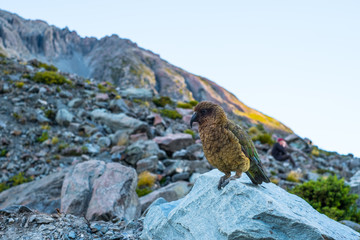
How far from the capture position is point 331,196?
8.23 metres

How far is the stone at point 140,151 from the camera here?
11391mm

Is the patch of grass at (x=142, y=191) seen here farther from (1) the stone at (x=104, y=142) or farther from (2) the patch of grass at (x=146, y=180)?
(1) the stone at (x=104, y=142)

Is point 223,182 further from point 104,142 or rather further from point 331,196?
point 104,142

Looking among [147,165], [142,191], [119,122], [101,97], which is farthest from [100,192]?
[101,97]

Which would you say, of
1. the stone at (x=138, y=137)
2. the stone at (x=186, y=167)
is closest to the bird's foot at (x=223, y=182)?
the stone at (x=186, y=167)

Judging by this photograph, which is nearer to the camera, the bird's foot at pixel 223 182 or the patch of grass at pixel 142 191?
the bird's foot at pixel 223 182

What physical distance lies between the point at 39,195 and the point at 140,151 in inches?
200

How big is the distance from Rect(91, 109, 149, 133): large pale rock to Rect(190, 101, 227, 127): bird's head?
36.1ft

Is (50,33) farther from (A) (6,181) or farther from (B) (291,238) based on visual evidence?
(B) (291,238)

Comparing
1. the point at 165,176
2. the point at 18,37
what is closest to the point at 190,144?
the point at 165,176

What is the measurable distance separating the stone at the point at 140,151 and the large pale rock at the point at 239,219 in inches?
280

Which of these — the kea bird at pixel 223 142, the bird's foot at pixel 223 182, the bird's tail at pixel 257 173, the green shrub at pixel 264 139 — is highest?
the kea bird at pixel 223 142

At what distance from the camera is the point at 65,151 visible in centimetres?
1161

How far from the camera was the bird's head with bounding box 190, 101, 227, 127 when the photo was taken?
3.40 metres
